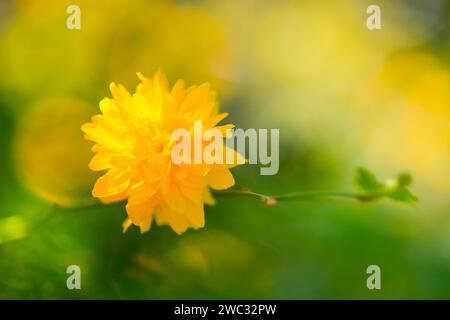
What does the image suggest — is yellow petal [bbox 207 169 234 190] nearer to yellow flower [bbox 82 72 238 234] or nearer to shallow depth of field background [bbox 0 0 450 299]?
yellow flower [bbox 82 72 238 234]

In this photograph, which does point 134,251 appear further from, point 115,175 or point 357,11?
point 357,11

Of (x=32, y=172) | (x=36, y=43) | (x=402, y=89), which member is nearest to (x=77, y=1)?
(x=36, y=43)

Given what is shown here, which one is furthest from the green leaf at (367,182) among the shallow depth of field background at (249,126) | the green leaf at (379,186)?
the shallow depth of field background at (249,126)

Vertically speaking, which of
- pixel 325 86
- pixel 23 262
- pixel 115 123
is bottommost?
pixel 23 262

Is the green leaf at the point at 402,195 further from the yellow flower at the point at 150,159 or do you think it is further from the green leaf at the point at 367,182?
the yellow flower at the point at 150,159

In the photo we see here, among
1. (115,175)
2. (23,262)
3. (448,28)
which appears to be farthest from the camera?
(448,28)

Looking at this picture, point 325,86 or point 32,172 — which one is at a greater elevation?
point 325,86

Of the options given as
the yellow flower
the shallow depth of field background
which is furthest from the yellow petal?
the shallow depth of field background
